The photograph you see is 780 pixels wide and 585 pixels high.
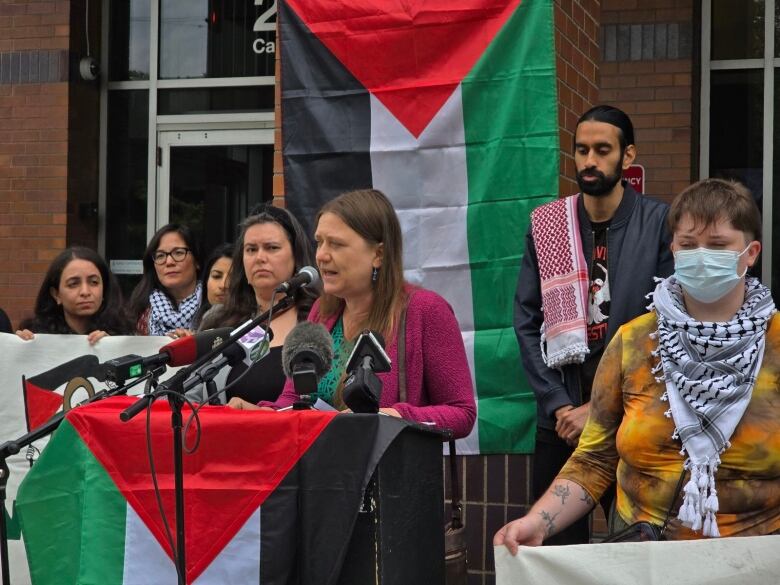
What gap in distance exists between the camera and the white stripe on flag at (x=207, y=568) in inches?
141

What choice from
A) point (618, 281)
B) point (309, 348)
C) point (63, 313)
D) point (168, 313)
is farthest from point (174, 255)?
point (309, 348)

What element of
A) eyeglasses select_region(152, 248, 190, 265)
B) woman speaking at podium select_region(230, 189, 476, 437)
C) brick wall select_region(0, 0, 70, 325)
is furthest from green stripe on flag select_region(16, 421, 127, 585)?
brick wall select_region(0, 0, 70, 325)

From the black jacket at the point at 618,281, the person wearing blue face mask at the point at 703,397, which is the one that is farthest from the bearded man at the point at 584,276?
the person wearing blue face mask at the point at 703,397

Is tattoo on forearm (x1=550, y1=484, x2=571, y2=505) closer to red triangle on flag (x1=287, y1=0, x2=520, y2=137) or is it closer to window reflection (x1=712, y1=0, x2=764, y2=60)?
red triangle on flag (x1=287, y1=0, x2=520, y2=137)

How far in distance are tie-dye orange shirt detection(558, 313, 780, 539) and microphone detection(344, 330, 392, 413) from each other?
63cm

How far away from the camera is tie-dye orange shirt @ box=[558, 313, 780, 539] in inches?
128

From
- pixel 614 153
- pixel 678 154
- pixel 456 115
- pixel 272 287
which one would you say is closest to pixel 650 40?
pixel 678 154

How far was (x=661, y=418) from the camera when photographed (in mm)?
3357

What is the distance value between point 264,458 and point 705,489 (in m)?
1.31

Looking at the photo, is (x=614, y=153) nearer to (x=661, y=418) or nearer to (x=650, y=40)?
(x=661, y=418)

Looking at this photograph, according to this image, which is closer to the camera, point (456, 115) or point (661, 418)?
point (661, 418)

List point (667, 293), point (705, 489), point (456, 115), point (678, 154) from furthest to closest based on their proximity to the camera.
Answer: point (678, 154)
point (456, 115)
point (667, 293)
point (705, 489)

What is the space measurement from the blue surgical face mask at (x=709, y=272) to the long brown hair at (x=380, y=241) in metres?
1.31

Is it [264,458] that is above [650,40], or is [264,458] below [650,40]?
below
